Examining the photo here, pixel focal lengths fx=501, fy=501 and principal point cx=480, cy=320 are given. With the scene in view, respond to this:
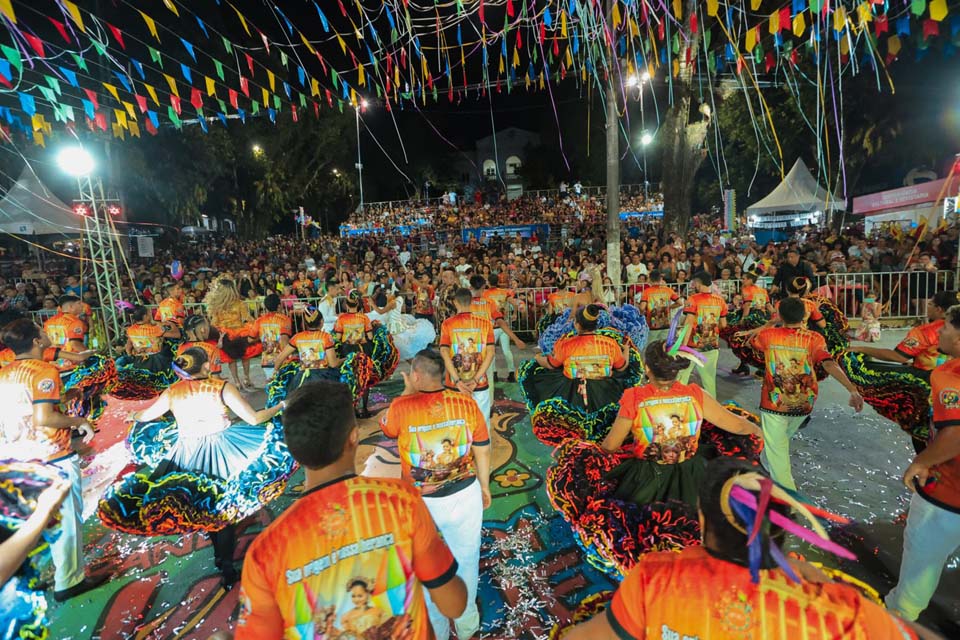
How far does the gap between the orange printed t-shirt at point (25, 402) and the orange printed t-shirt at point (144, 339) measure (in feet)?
14.5

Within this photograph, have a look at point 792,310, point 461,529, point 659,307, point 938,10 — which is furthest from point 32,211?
point 938,10

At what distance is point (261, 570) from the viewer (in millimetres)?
1624

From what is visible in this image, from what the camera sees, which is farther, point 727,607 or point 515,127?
point 515,127

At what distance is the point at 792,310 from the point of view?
14.5ft

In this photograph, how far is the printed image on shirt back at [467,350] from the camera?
5438 millimetres

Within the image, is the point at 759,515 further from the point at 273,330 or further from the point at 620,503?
the point at 273,330

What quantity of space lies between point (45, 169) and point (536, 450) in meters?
23.7

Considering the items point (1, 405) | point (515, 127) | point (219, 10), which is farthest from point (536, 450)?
point (515, 127)

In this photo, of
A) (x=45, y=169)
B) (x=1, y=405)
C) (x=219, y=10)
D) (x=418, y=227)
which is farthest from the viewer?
(x=418, y=227)

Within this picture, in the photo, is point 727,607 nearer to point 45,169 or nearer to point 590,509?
point 590,509

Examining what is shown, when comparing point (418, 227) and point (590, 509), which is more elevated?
point (418, 227)

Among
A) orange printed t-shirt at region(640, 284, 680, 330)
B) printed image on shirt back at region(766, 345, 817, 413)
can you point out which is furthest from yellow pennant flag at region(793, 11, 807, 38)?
printed image on shirt back at region(766, 345, 817, 413)

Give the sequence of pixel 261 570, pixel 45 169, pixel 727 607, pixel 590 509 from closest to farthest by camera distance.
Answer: pixel 727 607 → pixel 261 570 → pixel 590 509 → pixel 45 169

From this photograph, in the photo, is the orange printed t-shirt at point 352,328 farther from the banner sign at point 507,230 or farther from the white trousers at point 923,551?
the banner sign at point 507,230
